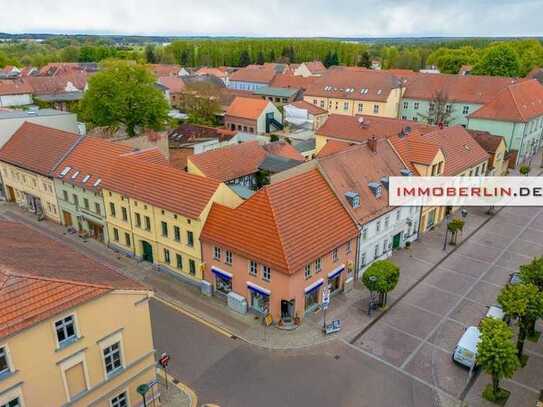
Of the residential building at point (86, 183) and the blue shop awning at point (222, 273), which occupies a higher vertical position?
the residential building at point (86, 183)

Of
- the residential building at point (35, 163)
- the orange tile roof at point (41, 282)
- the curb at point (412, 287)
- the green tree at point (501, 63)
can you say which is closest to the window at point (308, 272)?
the curb at point (412, 287)

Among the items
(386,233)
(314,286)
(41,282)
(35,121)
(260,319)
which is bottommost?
(260,319)

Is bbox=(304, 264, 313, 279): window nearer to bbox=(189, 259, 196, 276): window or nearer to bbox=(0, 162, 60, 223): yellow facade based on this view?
bbox=(189, 259, 196, 276): window

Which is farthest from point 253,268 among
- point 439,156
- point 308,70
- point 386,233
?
point 308,70

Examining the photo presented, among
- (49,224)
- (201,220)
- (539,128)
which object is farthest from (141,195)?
(539,128)

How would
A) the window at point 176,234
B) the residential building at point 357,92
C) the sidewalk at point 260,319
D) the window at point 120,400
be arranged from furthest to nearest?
1. the residential building at point 357,92
2. the window at point 176,234
3. the sidewalk at point 260,319
4. the window at point 120,400

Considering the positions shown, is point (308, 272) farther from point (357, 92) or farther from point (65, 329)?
point (357, 92)

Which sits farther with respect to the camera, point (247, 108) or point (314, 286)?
point (247, 108)

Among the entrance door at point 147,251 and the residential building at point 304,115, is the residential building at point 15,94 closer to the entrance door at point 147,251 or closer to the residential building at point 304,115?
the residential building at point 304,115
